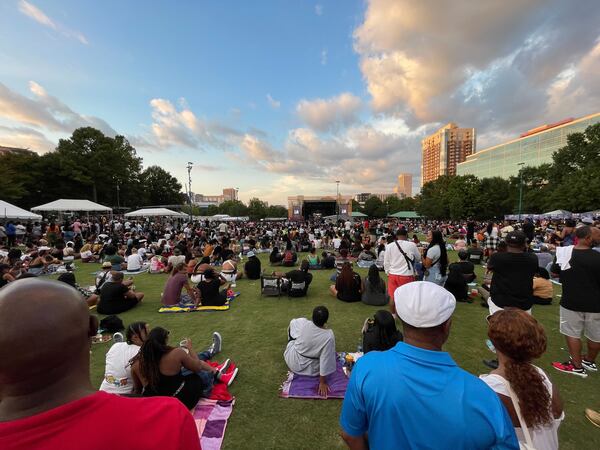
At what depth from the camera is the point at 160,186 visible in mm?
62594

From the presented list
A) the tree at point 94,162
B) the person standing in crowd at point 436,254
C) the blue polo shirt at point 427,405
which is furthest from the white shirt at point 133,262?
the tree at point 94,162

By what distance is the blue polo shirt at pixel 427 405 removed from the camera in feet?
3.80

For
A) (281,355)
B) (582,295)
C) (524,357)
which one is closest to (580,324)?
(582,295)

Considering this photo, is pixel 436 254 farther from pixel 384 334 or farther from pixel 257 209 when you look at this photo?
pixel 257 209

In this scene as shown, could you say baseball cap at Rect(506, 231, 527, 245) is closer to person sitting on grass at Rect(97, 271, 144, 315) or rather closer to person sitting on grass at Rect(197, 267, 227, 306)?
person sitting on grass at Rect(197, 267, 227, 306)

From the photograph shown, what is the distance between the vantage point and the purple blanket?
3660 mm

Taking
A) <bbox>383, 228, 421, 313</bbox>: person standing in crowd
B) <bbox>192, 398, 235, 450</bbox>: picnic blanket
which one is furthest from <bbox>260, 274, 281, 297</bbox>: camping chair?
<bbox>192, 398, 235, 450</bbox>: picnic blanket

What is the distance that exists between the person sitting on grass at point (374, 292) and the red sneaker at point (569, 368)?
340cm

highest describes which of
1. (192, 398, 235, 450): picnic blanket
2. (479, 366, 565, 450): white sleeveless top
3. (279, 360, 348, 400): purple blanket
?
(479, 366, 565, 450): white sleeveless top

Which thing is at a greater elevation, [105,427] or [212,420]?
[105,427]

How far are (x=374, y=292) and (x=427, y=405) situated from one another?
6230 mm

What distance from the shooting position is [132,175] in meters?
51.1

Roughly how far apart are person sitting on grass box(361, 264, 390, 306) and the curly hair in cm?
527

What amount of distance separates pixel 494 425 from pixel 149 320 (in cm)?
694
